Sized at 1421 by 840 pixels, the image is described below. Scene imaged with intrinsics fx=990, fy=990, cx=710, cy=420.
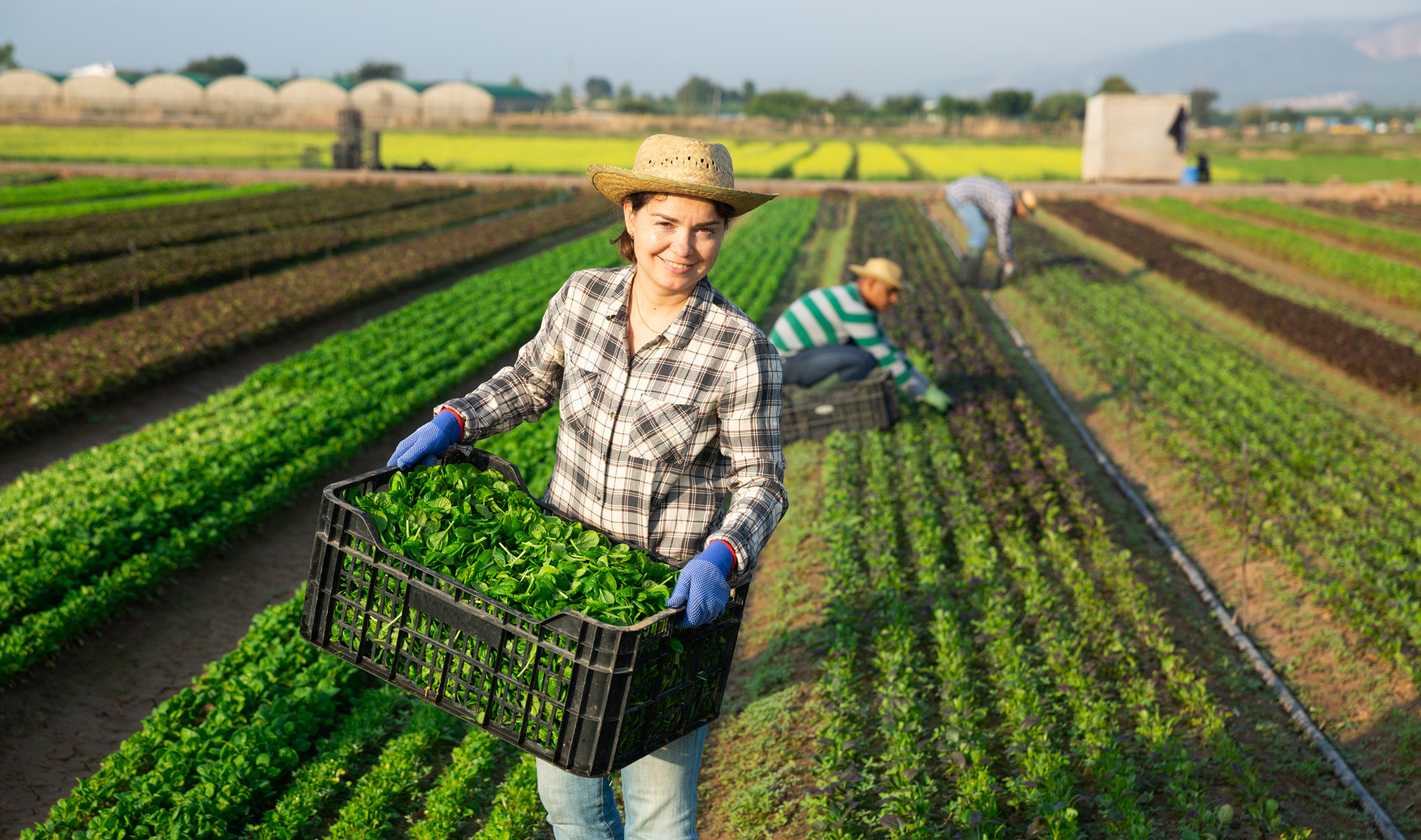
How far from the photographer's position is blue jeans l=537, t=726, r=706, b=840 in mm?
2529

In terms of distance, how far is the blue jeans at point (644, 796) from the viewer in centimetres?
253

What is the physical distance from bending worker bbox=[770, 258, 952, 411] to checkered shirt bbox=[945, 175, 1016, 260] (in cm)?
641

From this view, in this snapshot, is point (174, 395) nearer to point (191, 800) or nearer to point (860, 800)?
point (191, 800)

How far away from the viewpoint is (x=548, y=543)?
2512 millimetres

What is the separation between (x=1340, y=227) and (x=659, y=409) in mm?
27431

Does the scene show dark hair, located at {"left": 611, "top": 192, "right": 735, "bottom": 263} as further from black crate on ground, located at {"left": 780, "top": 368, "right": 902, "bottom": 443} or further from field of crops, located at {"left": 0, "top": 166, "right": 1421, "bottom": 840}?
black crate on ground, located at {"left": 780, "top": 368, "right": 902, "bottom": 443}

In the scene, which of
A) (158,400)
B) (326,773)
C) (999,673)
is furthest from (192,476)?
(999,673)

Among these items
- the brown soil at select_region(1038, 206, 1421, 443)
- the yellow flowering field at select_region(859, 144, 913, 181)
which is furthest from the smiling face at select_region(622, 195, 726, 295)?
the yellow flowering field at select_region(859, 144, 913, 181)

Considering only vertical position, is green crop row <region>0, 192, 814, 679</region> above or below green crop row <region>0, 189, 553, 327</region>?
below

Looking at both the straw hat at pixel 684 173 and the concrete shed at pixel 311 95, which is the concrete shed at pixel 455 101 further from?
the straw hat at pixel 684 173

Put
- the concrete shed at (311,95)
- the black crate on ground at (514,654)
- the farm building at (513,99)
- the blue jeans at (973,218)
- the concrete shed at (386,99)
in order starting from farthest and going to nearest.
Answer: the farm building at (513,99) < the concrete shed at (386,99) < the concrete shed at (311,95) < the blue jeans at (973,218) < the black crate on ground at (514,654)

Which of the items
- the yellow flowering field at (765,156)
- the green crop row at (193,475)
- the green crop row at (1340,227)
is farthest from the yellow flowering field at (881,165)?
the green crop row at (193,475)

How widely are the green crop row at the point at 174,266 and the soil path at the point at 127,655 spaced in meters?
5.93

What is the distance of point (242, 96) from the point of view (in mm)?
72312
